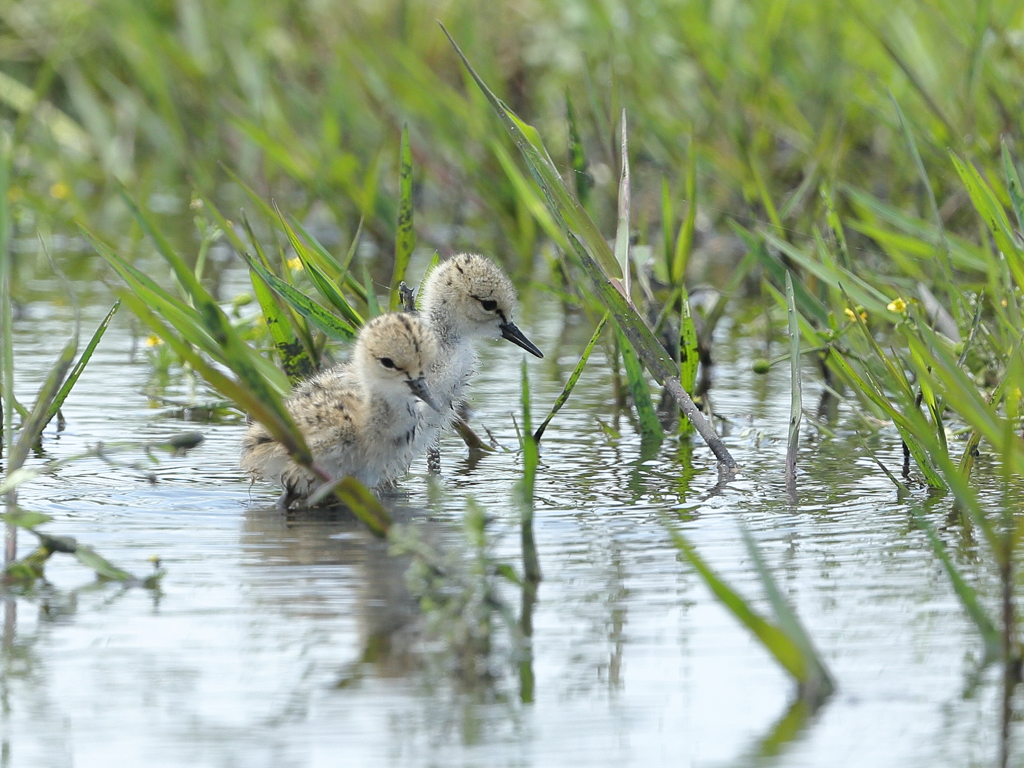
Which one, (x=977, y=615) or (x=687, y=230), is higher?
(x=687, y=230)

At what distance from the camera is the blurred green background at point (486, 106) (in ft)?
24.2

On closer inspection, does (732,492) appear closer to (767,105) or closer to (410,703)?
(410,703)

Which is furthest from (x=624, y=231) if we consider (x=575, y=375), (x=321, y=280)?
(x=321, y=280)

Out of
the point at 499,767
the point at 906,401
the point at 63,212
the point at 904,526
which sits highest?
the point at 63,212

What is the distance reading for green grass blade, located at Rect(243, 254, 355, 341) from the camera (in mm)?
4633

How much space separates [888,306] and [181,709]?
2780 mm

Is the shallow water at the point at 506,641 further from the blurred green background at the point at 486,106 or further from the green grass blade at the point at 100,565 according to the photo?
the blurred green background at the point at 486,106

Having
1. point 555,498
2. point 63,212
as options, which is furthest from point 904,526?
point 63,212

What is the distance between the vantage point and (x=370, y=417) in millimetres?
4453

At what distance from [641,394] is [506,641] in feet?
6.63

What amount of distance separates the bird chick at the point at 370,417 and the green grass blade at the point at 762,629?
5.41 feet

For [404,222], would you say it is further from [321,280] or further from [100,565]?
[100,565]

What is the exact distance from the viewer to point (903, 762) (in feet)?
8.35

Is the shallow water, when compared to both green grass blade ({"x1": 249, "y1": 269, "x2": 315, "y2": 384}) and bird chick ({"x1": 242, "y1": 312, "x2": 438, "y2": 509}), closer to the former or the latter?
bird chick ({"x1": 242, "y1": 312, "x2": 438, "y2": 509})
